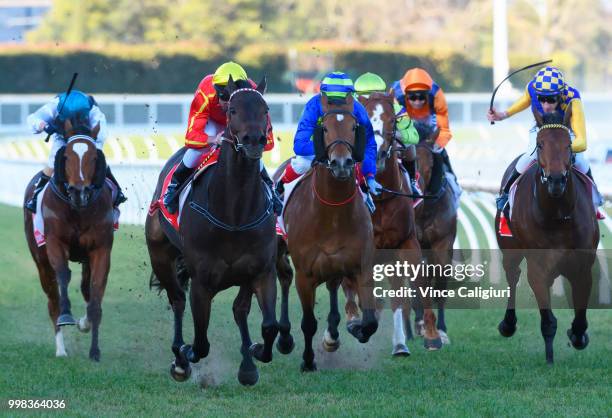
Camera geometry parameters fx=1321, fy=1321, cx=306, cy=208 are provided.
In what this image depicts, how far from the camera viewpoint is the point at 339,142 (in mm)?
6770

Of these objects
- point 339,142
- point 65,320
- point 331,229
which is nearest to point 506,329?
point 331,229

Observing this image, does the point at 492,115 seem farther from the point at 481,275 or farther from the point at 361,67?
the point at 361,67

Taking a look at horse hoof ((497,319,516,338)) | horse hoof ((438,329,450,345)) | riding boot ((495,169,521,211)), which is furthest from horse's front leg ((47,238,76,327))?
riding boot ((495,169,521,211))

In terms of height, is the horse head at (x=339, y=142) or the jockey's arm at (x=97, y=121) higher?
the jockey's arm at (x=97, y=121)

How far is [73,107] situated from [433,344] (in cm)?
287

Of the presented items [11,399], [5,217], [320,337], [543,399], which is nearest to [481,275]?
[320,337]

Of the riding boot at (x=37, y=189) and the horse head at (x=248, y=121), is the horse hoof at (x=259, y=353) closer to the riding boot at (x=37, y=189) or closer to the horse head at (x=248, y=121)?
the horse head at (x=248, y=121)

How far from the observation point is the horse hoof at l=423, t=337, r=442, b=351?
8.68 m

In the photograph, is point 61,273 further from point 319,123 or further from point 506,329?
point 506,329

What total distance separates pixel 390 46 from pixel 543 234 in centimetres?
3231

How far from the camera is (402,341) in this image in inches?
321

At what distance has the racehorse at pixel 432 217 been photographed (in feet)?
31.2

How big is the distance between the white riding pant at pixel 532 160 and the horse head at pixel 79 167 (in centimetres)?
273

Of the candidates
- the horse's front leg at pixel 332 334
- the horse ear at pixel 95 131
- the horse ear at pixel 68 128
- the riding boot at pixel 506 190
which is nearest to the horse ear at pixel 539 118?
the riding boot at pixel 506 190
